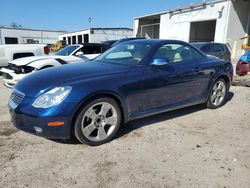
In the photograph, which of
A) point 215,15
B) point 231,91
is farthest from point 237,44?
point 231,91

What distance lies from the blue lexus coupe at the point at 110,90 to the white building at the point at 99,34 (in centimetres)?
3376

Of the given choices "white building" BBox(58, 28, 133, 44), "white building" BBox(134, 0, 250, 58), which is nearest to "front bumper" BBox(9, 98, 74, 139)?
"white building" BBox(134, 0, 250, 58)

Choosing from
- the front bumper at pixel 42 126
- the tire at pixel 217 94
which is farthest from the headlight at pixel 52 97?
the tire at pixel 217 94

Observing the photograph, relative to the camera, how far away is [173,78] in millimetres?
4062

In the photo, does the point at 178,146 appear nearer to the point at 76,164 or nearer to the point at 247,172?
the point at 247,172

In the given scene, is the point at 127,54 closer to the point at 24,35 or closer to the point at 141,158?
the point at 141,158

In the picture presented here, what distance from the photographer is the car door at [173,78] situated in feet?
12.5

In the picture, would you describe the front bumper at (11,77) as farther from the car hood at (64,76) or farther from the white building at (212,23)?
the white building at (212,23)

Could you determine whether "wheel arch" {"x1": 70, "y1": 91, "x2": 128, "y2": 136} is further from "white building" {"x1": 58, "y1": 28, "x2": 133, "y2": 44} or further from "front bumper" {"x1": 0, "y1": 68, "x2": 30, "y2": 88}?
"white building" {"x1": 58, "y1": 28, "x2": 133, "y2": 44}

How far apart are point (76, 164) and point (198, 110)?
122 inches

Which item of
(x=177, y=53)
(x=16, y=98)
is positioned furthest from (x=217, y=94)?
(x=16, y=98)

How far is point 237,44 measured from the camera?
695 inches

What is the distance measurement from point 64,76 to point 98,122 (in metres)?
0.83

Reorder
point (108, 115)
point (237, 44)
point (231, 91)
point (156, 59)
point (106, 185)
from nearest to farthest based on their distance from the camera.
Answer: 1. point (106, 185)
2. point (108, 115)
3. point (156, 59)
4. point (231, 91)
5. point (237, 44)
